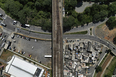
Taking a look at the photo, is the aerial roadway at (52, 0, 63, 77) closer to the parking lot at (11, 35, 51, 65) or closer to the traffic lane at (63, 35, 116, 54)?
the parking lot at (11, 35, 51, 65)

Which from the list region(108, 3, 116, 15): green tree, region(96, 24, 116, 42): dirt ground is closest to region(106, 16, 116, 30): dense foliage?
region(96, 24, 116, 42): dirt ground

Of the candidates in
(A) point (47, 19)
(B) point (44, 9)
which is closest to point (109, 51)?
(A) point (47, 19)

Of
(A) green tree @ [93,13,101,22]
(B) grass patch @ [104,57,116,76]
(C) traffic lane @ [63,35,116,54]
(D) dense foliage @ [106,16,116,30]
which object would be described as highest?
(A) green tree @ [93,13,101,22]

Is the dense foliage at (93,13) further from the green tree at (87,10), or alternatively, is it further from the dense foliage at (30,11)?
the dense foliage at (30,11)

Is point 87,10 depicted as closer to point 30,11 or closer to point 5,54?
point 30,11

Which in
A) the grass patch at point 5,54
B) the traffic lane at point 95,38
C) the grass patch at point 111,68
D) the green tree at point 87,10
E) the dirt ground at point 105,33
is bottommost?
the grass patch at point 111,68

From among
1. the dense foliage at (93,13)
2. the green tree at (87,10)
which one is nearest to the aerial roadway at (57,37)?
the dense foliage at (93,13)
